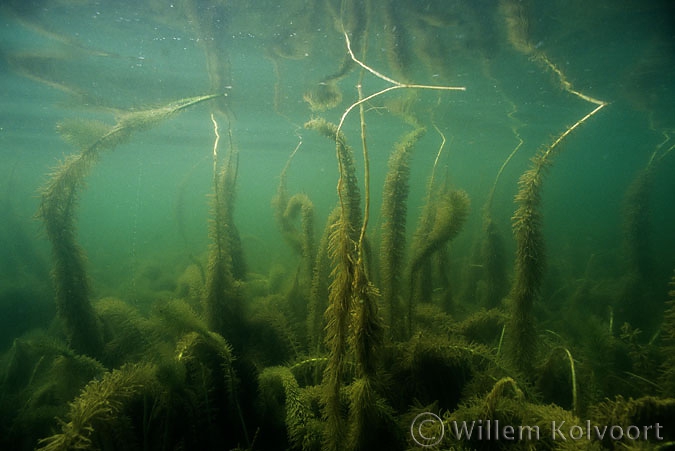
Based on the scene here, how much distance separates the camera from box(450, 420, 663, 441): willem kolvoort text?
1.89m

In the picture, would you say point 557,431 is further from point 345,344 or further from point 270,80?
point 270,80

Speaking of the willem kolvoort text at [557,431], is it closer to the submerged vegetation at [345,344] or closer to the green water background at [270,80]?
the submerged vegetation at [345,344]

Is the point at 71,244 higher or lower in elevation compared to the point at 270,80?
lower

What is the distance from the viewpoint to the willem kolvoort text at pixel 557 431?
1.89 meters

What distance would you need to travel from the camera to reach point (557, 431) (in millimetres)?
1924

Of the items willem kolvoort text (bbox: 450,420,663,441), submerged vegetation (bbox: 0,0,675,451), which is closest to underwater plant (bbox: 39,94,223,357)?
submerged vegetation (bbox: 0,0,675,451)

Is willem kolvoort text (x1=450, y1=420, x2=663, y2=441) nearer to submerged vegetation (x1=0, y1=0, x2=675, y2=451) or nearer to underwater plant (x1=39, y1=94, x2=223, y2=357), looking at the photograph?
submerged vegetation (x1=0, y1=0, x2=675, y2=451)

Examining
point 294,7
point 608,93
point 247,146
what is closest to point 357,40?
point 294,7

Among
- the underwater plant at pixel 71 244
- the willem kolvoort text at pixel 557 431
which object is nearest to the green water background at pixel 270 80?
the underwater plant at pixel 71 244

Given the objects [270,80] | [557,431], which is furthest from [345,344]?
[270,80]

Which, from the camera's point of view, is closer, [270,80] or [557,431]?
[557,431]

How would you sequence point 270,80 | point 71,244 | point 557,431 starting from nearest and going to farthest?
point 557,431 → point 71,244 → point 270,80

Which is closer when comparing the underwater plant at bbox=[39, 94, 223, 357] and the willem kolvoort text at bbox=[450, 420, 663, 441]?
the willem kolvoort text at bbox=[450, 420, 663, 441]

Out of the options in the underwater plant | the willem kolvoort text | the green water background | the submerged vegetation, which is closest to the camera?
the willem kolvoort text
